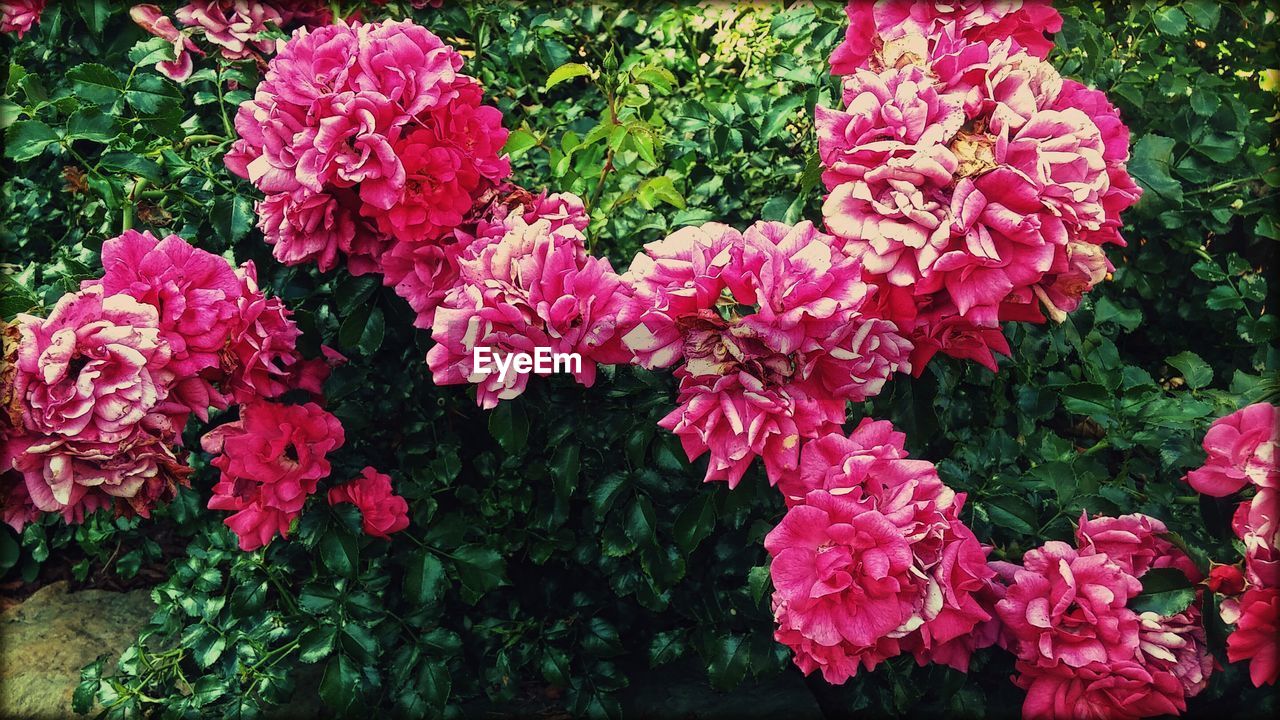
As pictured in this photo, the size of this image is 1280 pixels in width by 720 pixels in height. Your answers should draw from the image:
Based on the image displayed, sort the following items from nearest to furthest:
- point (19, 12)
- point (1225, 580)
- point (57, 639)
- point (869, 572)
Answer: point (869, 572) → point (1225, 580) → point (19, 12) → point (57, 639)

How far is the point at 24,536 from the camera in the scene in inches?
97.7

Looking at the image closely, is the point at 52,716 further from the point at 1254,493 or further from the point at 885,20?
the point at 1254,493

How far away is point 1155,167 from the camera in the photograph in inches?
67.4

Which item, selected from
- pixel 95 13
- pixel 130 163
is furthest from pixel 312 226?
pixel 95 13

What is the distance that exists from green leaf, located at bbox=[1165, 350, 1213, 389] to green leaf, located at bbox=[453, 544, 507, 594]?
1.32 meters

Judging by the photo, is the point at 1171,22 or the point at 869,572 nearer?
the point at 869,572

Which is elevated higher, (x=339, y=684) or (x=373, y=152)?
(x=373, y=152)

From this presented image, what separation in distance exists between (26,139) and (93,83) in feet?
0.60

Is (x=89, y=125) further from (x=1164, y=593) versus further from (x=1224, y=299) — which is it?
(x=1224, y=299)

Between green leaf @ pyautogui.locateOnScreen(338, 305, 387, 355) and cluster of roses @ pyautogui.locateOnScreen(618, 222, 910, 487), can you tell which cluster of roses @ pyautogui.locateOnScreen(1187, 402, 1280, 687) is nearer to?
cluster of roses @ pyautogui.locateOnScreen(618, 222, 910, 487)

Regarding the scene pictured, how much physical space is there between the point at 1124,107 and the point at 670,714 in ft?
6.04

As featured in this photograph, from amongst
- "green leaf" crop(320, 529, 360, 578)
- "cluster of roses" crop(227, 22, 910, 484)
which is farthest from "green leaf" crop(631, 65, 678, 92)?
"green leaf" crop(320, 529, 360, 578)

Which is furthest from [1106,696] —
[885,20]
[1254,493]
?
[885,20]

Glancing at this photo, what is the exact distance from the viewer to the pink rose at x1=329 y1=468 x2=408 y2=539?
1646 millimetres
